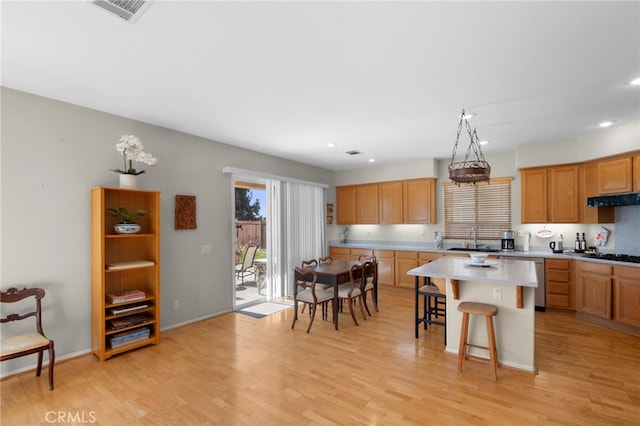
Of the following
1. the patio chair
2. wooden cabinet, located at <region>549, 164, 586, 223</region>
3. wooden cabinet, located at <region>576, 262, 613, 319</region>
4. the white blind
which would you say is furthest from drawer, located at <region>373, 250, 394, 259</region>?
wooden cabinet, located at <region>576, 262, 613, 319</region>

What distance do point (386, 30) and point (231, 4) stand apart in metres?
1.00

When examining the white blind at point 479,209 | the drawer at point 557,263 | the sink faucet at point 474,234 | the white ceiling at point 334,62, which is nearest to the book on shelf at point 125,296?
the white ceiling at point 334,62

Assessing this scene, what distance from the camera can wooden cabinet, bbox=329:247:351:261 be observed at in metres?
7.08

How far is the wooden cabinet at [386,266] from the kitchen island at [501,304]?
3.02 meters

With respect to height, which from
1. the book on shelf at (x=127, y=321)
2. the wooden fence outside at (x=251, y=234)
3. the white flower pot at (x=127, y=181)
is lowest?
the book on shelf at (x=127, y=321)

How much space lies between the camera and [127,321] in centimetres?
338

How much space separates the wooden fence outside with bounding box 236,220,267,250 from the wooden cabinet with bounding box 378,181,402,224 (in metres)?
2.76

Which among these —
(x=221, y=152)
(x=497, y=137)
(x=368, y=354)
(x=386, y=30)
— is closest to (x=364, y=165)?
(x=497, y=137)

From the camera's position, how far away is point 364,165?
700 centimetres

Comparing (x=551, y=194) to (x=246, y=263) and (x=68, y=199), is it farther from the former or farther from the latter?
(x=68, y=199)

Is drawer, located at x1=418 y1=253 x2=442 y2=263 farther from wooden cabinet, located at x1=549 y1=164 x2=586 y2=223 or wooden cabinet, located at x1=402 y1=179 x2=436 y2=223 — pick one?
wooden cabinet, located at x1=549 y1=164 x2=586 y2=223

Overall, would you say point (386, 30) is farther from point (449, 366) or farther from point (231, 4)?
point (449, 366)

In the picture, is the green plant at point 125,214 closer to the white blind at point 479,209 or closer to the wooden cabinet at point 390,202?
the wooden cabinet at point 390,202

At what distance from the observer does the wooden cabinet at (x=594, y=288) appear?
401 centimetres
